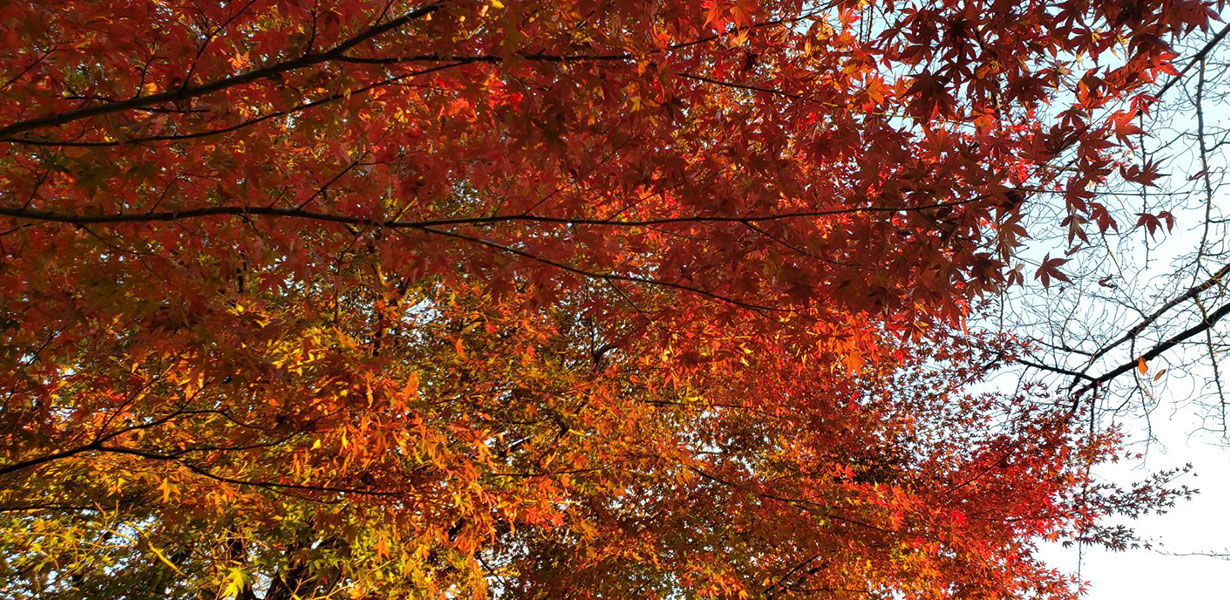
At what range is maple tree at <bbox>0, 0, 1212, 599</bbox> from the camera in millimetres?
3549

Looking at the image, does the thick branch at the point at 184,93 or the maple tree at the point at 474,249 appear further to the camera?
the maple tree at the point at 474,249

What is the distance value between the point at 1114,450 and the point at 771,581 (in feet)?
20.9

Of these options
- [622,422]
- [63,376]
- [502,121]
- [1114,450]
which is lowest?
[63,376]

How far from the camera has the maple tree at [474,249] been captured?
355 cm

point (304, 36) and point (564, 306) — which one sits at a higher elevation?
point (564, 306)

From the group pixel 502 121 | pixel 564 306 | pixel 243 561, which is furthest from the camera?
pixel 564 306

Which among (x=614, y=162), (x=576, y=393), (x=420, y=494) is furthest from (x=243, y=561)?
(x=614, y=162)

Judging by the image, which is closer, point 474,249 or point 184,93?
point 184,93

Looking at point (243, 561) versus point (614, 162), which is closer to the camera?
point (614, 162)

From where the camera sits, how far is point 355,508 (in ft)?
21.3

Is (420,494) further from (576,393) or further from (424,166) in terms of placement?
(424,166)

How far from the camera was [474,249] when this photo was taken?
382cm

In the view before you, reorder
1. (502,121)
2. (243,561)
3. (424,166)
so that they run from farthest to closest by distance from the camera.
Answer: (243,561)
(424,166)
(502,121)

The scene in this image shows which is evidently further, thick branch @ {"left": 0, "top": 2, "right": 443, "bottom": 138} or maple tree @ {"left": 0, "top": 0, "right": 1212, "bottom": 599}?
maple tree @ {"left": 0, "top": 0, "right": 1212, "bottom": 599}
